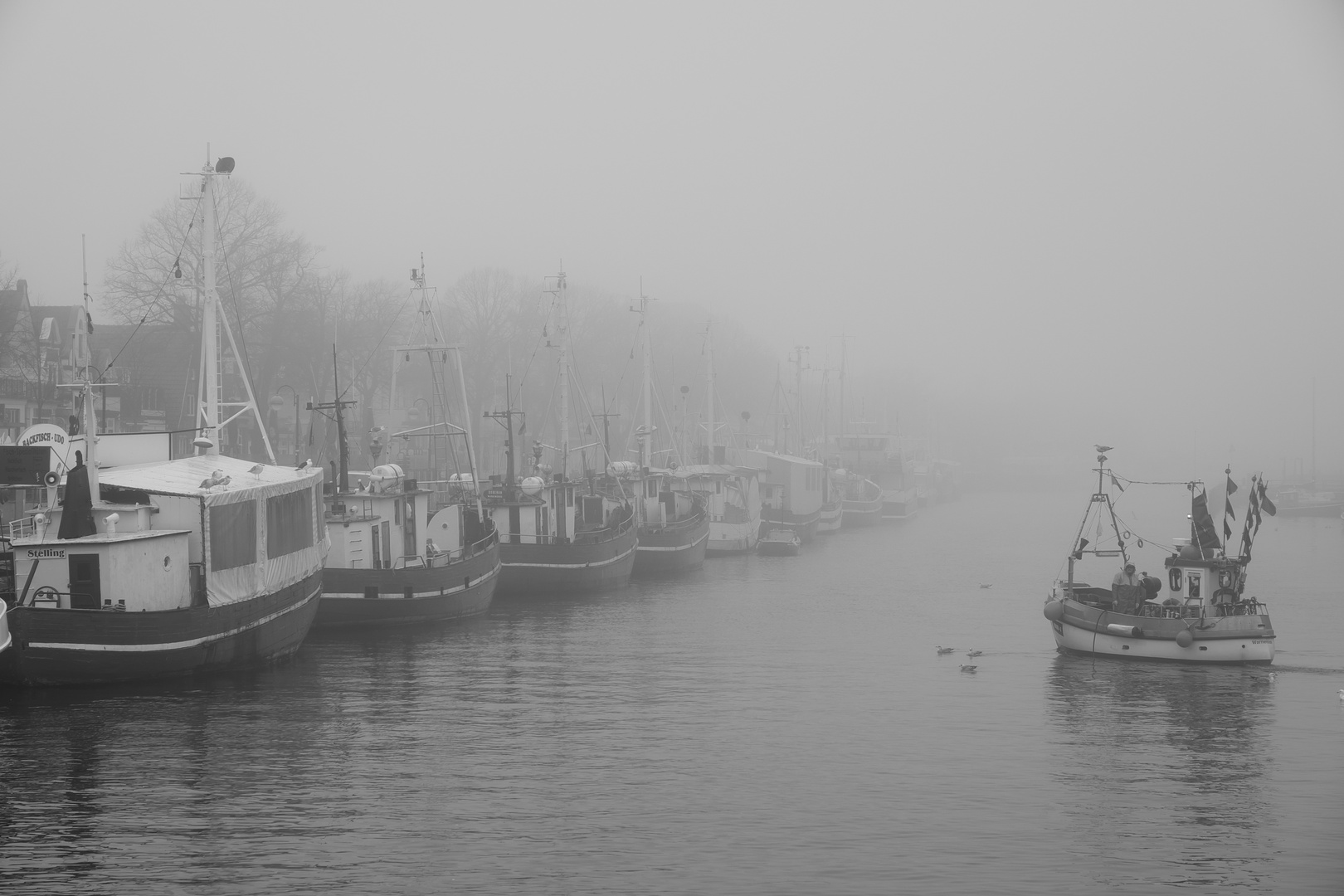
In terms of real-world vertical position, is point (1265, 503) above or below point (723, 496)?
above

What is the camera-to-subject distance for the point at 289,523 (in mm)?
39438

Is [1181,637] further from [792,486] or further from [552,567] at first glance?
[792,486]

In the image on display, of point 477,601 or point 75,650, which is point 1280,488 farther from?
point 75,650

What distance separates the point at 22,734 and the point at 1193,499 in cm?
3362

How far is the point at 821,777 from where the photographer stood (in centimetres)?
2795

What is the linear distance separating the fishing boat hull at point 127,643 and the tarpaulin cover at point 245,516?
764 mm

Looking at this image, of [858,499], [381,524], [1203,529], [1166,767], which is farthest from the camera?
[858,499]

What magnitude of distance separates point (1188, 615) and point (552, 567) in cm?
2736

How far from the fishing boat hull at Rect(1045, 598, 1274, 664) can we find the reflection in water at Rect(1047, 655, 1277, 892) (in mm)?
418

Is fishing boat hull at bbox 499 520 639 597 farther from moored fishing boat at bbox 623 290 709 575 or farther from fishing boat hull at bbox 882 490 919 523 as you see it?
fishing boat hull at bbox 882 490 919 523

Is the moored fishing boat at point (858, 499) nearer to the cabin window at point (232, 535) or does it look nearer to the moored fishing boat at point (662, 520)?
the moored fishing boat at point (662, 520)

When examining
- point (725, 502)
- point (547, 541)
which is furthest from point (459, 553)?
point (725, 502)

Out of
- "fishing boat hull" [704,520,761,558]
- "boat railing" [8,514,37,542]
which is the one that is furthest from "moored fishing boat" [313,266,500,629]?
"fishing boat hull" [704,520,761,558]

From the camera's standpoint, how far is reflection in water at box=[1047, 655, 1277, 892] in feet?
75.9
